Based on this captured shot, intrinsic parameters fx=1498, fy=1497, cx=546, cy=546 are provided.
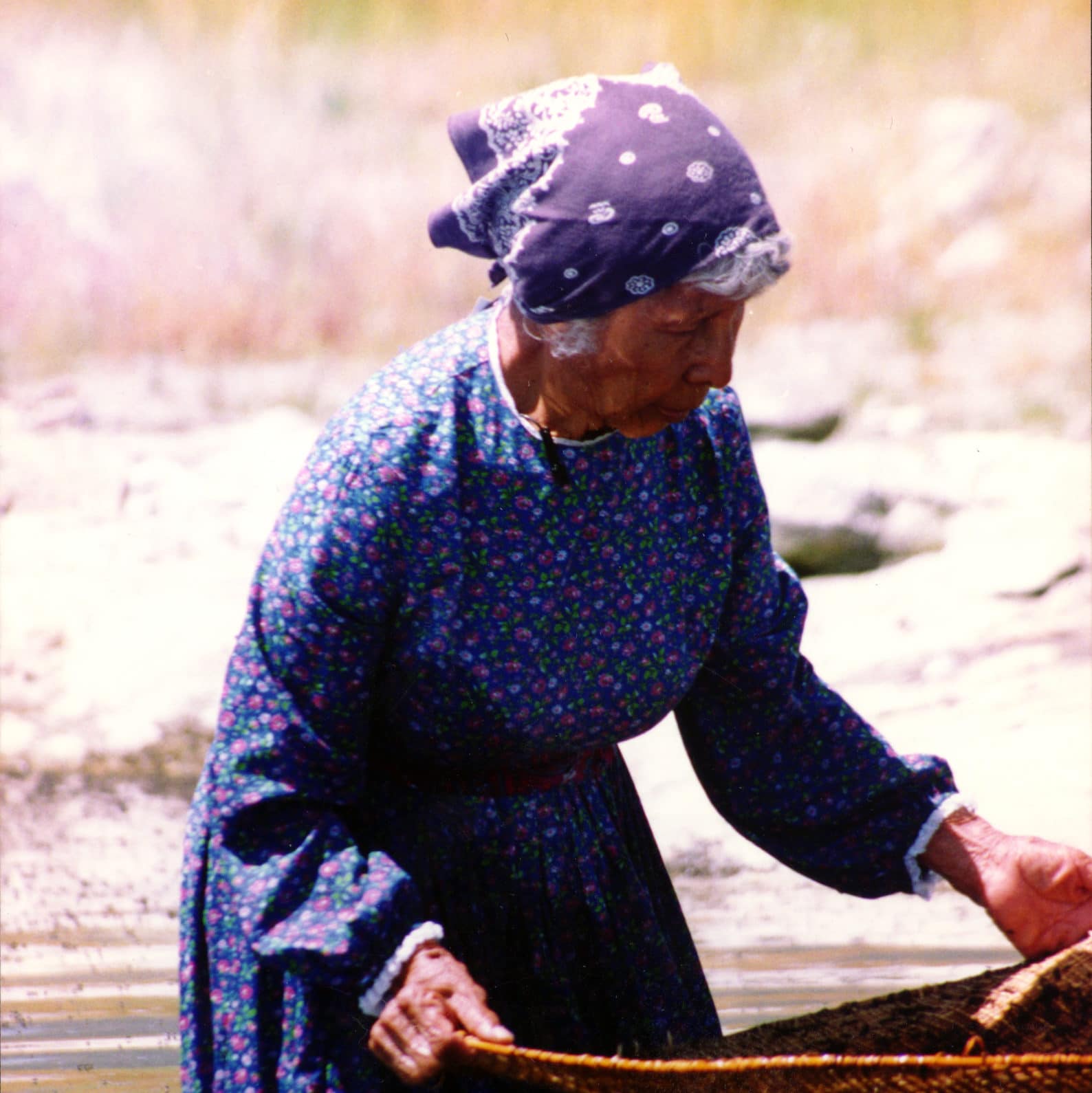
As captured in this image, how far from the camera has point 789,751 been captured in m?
1.78

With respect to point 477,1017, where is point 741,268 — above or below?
above

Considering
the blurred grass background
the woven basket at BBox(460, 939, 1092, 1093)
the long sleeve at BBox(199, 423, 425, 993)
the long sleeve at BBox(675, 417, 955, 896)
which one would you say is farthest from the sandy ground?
the long sleeve at BBox(199, 423, 425, 993)

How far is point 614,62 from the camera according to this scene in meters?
4.79

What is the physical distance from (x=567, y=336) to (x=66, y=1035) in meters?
2.42

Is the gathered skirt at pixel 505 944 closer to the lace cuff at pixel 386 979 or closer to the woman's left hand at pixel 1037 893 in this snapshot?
the lace cuff at pixel 386 979

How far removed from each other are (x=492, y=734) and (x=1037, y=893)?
2.03 ft

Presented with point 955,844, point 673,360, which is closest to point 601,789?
point 955,844

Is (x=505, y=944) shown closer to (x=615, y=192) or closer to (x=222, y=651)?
(x=615, y=192)

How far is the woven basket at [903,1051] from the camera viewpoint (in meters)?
1.25

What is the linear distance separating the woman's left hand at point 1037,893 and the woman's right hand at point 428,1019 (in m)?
0.61

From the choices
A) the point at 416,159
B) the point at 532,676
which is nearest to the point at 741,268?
the point at 532,676

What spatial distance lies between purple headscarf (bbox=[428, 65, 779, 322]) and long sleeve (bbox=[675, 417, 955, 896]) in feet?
1.12

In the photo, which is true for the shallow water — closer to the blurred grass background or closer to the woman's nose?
the blurred grass background

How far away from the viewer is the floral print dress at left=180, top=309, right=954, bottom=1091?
4.69ft
